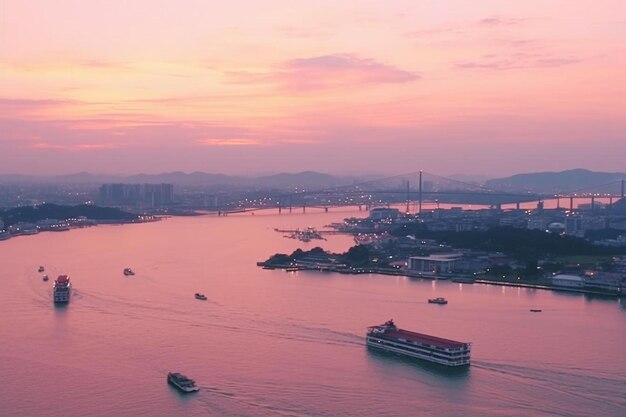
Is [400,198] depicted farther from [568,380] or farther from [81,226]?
[568,380]

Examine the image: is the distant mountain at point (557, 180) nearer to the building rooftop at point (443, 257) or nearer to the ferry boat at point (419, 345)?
the building rooftop at point (443, 257)

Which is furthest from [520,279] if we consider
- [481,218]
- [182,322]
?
[481,218]

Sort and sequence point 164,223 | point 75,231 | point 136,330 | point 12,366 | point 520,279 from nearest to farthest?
point 12,366
point 136,330
point 520,279
point 75,231
point 164,223

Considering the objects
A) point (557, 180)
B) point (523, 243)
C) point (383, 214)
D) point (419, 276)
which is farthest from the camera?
point (557, 180)

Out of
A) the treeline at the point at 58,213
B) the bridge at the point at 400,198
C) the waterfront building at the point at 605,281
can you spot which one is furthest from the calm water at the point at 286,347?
the bridge at the point at 400,198

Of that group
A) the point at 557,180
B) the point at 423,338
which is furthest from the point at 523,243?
the point at 557,180

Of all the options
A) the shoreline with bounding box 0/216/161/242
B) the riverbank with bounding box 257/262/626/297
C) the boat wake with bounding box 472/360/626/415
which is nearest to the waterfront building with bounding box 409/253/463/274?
the riverbank with bounding box 257/262/626/297

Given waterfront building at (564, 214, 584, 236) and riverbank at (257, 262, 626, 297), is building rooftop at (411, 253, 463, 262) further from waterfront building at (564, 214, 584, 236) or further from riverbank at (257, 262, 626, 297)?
waterfront building at (564, 214, 584, 236)

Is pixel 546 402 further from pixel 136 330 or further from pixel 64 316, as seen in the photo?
pixel 64 316
